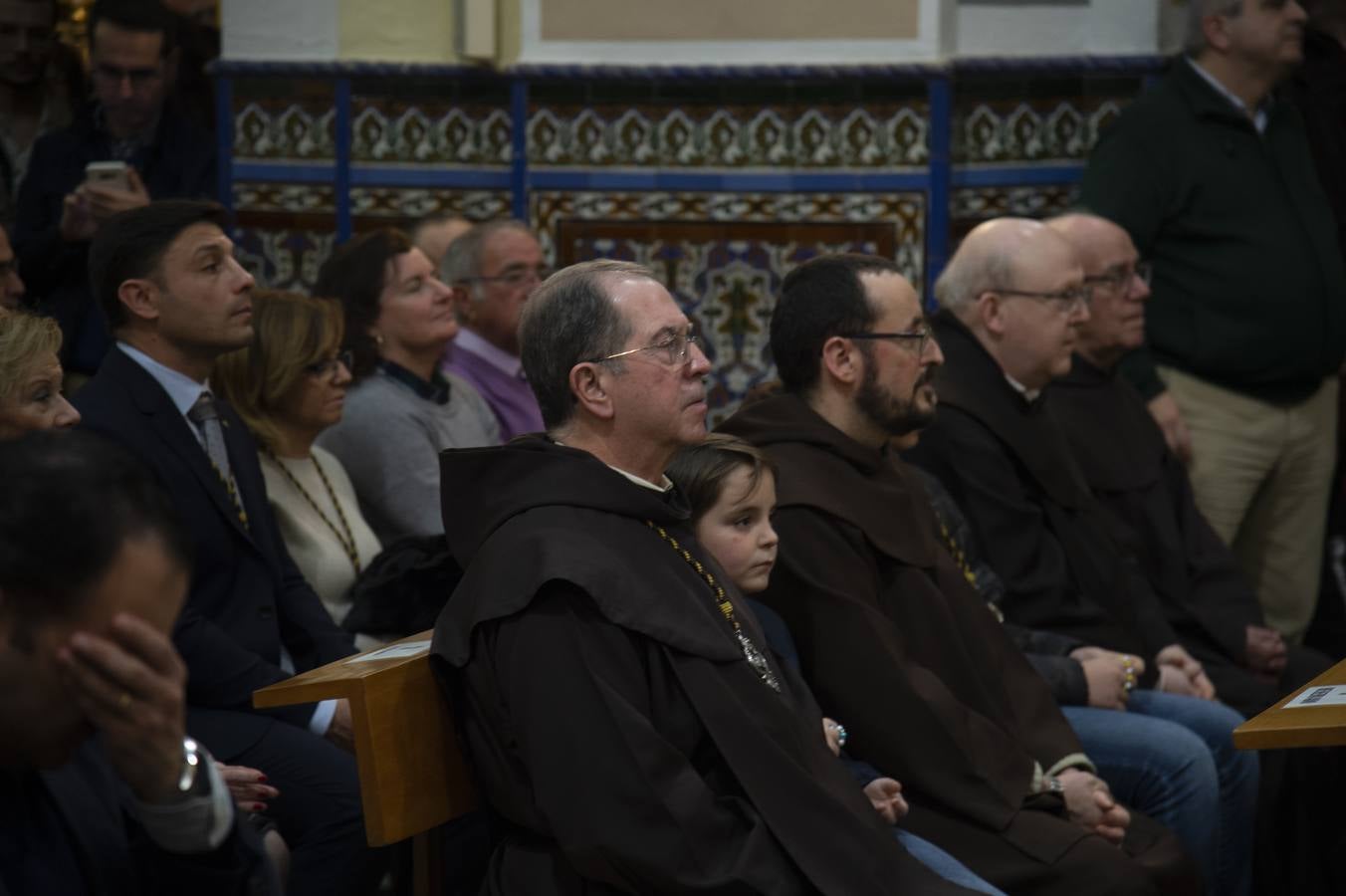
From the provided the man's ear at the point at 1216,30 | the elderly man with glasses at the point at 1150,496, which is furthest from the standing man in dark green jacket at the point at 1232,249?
the elderly man with glasses at the point at 1150,496

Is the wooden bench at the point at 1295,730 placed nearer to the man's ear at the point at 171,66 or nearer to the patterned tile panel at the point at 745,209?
the patterned tile panel at the point at 745,209

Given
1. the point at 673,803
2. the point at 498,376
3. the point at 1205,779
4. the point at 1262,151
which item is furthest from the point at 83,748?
the point at 1262,151

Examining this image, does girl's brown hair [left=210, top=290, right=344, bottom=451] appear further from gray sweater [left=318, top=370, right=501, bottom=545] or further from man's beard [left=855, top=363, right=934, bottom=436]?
man's beard [left=855, top=363, right=934, bottom=436]

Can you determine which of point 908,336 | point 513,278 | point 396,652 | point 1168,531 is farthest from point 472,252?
point 396,652

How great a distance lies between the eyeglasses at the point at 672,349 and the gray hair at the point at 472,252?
2743 millimetres

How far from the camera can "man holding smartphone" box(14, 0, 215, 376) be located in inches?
228

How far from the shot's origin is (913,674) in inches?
166

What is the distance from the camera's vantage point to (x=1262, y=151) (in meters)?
6.73

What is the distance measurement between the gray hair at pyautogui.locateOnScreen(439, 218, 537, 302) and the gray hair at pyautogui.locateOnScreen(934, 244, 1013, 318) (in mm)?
1507

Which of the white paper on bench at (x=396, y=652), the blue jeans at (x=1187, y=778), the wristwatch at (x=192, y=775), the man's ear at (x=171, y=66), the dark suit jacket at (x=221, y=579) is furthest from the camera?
the man's ear at (x=171, y=66)

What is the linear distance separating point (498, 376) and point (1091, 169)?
218 cm

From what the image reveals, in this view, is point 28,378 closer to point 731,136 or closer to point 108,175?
point 108,175

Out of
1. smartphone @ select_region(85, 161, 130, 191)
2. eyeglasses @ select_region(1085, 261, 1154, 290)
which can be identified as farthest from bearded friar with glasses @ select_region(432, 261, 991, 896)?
eyeglasses @ select_region(1085, 261, 1154, 290)

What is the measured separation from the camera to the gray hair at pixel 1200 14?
6715 millimetres
